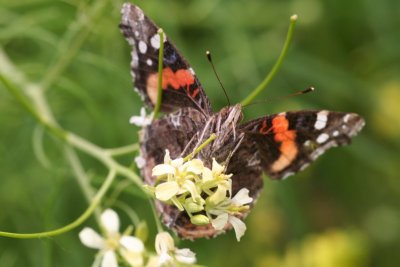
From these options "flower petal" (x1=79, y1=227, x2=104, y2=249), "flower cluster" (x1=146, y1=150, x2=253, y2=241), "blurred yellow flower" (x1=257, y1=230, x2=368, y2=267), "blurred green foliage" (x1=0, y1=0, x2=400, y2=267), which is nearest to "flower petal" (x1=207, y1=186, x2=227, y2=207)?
"flower cluster" (x1=146, y1=150, x2=253, y2=241)

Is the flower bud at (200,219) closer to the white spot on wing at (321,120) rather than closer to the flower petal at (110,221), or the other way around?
the flower petal at (110,221)

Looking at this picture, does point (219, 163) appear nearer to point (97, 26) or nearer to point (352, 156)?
point (97, 26)

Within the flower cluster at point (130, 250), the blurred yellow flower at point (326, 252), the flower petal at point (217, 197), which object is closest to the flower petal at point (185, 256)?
the flower cluster at point (130, 250)

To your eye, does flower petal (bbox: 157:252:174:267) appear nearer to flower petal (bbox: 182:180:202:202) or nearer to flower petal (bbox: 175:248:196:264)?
flower petal (bbox: 175:248:196:264)

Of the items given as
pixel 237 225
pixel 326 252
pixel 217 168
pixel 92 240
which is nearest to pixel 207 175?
pixel 217 168

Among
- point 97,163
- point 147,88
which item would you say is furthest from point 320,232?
point 147,88

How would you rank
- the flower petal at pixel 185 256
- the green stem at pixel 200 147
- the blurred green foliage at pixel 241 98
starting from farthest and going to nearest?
A: the blurred green foliage at pixel 241 98 < the flower petal at pixel 185 256 < the green stem at pixel 200 147
